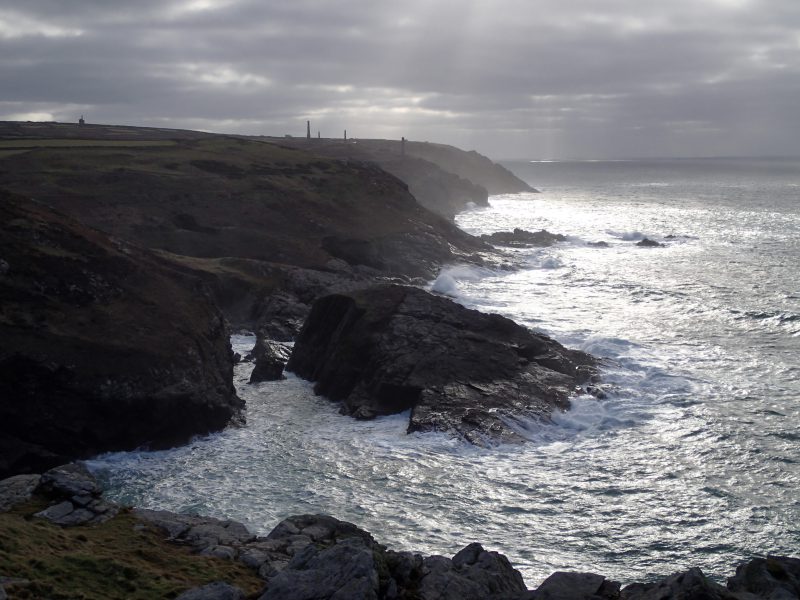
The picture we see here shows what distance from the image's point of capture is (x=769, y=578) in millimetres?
17641

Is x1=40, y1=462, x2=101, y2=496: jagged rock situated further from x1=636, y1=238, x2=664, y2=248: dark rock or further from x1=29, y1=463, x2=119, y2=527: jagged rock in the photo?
x1=636, y1=238, x2=664, y2=248: dark rock

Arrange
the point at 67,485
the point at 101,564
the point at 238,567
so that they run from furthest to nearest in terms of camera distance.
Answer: the point at 67,485 < the point at 238,567 < the point at 101,564

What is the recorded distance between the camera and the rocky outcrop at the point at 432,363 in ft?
113

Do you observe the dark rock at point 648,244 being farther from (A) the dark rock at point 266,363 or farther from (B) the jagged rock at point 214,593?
(B) the jagged rock at point 214,593

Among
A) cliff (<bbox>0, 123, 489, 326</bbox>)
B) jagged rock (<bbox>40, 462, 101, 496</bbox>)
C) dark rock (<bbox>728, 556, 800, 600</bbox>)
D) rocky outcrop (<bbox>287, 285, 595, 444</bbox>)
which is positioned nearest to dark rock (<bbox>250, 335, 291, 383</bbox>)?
rocky outcrop (<bbox>287, 285, 595, 444</bbox>)

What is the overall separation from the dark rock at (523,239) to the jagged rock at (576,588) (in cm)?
7403

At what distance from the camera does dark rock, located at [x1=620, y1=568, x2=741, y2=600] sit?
613 inches

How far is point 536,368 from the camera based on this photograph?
126ft

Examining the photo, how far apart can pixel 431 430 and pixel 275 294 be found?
22951 millimetres

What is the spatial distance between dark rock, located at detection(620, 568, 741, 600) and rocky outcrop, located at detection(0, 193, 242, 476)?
21590mm

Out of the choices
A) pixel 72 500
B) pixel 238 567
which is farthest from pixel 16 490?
pixel 238 567

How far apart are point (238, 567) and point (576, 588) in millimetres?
8102

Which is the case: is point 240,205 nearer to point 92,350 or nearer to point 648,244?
point 92,350

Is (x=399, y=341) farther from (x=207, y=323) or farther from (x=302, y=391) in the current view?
(x=207, y=323)
